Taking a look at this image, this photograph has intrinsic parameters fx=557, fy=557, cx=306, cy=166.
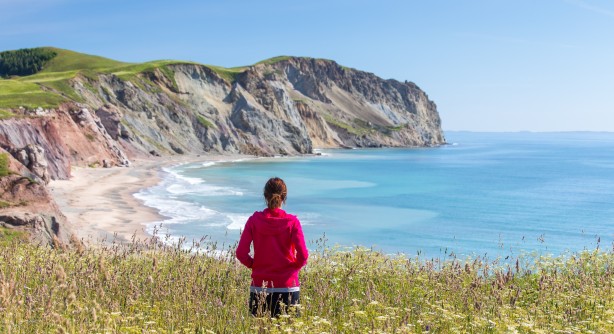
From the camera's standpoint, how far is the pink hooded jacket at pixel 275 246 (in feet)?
20.3

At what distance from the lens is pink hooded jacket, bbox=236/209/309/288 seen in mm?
6199

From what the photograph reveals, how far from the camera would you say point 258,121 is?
116250 mm

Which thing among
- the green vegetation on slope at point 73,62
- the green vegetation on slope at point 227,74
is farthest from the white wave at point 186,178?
the green vegetation on slope at point 73,62

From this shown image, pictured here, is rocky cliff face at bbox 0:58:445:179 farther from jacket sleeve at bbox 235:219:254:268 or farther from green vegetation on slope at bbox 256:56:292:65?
jacket sleeve at bbox 235:219:254:268

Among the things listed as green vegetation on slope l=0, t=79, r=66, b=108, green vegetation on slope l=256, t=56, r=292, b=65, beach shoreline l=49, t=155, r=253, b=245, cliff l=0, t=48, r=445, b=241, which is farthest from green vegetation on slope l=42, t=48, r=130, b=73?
beach shoreline l=49, t=155, r=253, b=245

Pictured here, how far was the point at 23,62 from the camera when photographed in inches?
5851

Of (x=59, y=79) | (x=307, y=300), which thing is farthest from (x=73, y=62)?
(x=307, y=300)

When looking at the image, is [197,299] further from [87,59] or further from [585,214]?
[87,59]

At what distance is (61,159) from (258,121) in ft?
230

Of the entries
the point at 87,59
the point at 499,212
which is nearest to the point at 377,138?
the point at 87,59

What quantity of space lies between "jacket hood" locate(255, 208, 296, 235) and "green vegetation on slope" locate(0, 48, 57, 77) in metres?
157

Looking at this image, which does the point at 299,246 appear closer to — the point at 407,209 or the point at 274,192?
the point at 274,192

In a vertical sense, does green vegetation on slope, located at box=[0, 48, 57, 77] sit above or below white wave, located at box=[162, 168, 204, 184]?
above

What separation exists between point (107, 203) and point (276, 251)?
32.7m
